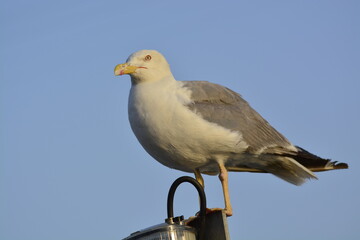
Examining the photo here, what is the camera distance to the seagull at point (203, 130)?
6836mm

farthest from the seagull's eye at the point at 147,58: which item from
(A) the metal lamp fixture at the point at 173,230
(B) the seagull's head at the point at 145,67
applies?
(A) the metal lamp fixture at the point at 173,230

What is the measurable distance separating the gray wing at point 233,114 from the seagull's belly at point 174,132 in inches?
7.6

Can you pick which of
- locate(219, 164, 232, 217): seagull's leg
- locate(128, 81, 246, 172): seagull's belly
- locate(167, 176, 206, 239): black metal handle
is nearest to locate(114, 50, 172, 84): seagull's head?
locate(128, 81, 246, 172): seagull's belly

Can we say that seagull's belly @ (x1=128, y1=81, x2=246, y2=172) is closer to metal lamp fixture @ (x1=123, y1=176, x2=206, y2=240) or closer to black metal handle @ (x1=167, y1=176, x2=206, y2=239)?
black metal handle @ (x1=167, y1=176, x2=206, y2=239)

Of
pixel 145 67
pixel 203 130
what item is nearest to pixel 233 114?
pixel 203 130

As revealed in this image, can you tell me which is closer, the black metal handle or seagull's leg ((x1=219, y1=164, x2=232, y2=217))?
the black metal handle

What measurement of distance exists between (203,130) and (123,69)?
1.31 metres

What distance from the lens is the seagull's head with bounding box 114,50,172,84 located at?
7541 millimetres

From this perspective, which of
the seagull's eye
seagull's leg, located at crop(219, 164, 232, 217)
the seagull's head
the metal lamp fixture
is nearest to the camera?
the metal lamp fixture

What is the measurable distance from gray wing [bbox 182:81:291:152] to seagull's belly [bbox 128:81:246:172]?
0.19 meters

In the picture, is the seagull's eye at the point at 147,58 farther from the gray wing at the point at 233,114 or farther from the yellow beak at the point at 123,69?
the gray wing at the point at 233,114

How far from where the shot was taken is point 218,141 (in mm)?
7117

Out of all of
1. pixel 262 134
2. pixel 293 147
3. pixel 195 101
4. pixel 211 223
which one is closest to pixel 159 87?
pixel 195 101

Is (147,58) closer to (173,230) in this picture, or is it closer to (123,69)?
(123,69)
